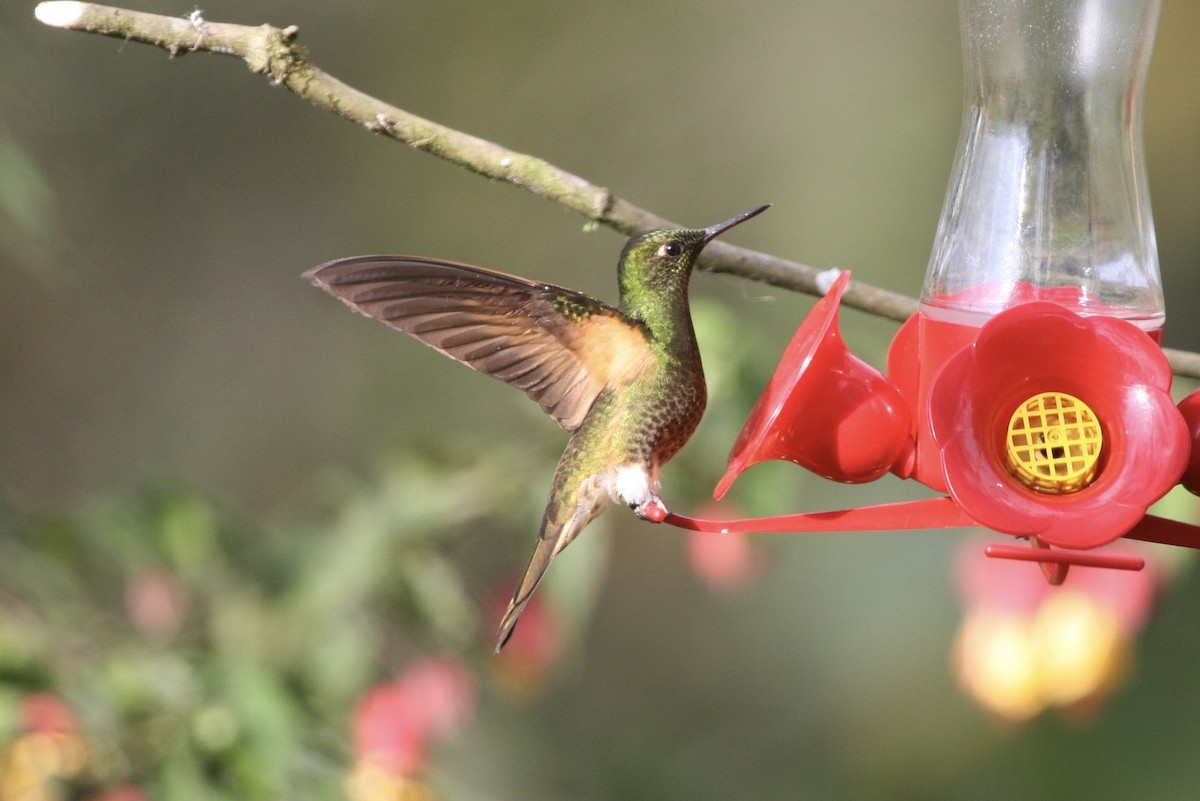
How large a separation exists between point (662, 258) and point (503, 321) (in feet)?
0.64

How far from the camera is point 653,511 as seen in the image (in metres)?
1.42

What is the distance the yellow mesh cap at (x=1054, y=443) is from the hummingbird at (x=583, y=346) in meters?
0.37

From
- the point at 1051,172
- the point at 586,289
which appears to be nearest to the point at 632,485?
the point at 1051,172

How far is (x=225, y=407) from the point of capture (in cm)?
567

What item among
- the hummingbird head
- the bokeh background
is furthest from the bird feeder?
the bokeh background

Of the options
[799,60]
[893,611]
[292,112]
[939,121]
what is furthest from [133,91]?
[893,611]

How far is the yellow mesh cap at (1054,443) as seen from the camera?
50.3 inches

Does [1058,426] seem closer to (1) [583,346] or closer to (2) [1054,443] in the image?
(2) [1054,443]

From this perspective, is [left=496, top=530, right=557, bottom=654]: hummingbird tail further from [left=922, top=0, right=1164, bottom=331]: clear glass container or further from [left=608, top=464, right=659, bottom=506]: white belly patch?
[left=922, top=0, right=1164, bottom=331]: clear glass container

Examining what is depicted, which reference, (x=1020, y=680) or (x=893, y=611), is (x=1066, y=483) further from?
(x=893, y=611)

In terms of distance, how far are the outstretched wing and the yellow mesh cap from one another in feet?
1.47

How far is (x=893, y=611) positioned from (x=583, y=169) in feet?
7.94

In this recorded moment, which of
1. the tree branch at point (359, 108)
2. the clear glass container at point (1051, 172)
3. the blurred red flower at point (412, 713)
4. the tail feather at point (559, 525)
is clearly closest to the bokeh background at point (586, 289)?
the blurred red flower at point (412, 713)

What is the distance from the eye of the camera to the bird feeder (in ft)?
3.96
